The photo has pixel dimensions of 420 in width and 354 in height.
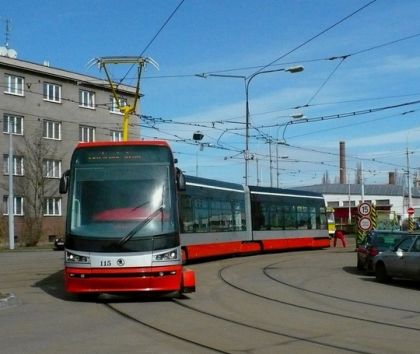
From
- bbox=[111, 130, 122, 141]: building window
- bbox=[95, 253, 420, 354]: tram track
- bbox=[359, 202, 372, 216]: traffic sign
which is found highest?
bbox=[111, 130, 122, 141]: building window

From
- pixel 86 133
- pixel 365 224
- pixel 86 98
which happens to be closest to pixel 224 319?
pixel 365 224

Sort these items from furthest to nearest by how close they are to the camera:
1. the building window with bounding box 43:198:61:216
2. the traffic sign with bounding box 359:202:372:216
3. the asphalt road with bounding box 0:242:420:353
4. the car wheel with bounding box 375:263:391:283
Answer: the building window with bounding box 43:198:61:216 → the traffic sign with bounding box 359:202:372:216 → the car wheel with bounding box 375:263:391:283 → the asphalt road with bounding box 0:242:420:353

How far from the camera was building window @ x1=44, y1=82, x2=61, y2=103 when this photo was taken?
51.0 m

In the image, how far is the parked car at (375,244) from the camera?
21125 millimetres

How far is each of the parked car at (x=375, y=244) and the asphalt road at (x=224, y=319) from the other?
111 inches

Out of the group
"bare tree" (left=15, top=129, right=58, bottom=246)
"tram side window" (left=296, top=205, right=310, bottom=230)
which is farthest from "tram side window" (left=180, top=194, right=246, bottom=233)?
"bare tree" (left=15, top=129, right=58, bottom=246)

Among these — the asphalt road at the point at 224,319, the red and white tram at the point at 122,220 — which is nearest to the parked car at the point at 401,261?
the asphalt road at the point at 224,319

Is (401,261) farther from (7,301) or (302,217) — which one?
(302,217)

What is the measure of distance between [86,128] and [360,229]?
28483 mm

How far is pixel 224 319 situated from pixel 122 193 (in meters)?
3.54

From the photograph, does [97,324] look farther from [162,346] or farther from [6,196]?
[6,196]

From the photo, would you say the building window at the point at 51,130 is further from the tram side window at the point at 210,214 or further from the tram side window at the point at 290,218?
the tram side window at the point at 210,214

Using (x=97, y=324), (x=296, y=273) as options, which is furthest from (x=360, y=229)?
(x=97, y=324)

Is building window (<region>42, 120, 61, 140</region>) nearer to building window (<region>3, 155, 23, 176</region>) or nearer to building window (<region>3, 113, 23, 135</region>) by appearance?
building window (<region>3, 113, 23, 135</region>)
